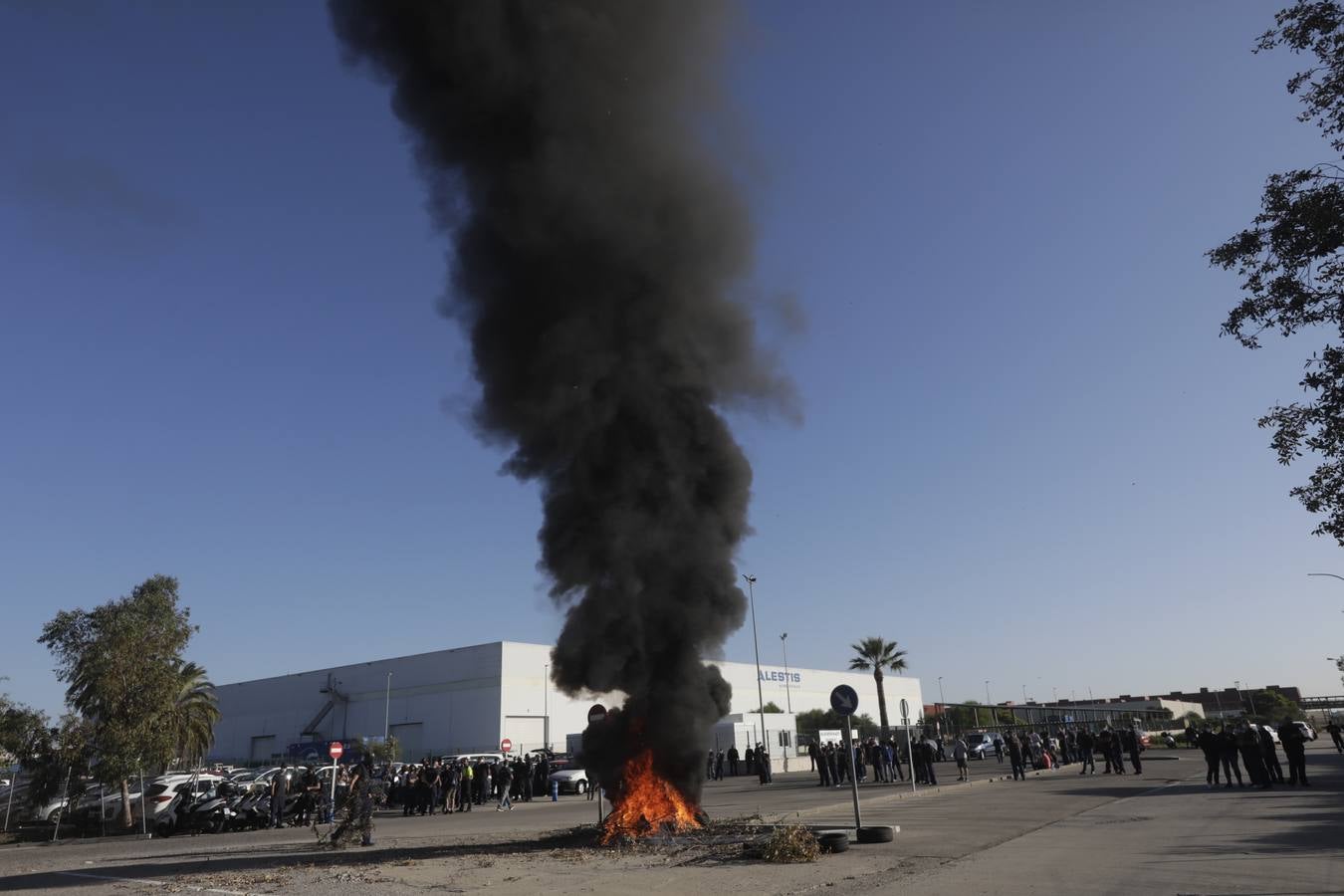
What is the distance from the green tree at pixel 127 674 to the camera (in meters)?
23.6

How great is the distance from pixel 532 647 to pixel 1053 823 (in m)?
47.7

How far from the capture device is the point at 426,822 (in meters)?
22.3

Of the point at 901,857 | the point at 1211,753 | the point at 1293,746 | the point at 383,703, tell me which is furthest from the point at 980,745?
the point at 383,703

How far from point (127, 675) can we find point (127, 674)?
31mm

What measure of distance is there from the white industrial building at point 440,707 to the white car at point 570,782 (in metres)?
11.3

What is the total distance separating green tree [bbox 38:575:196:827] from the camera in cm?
2359

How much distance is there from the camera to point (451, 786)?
27.0 meters

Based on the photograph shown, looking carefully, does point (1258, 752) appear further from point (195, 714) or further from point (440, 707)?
point (440, 707)

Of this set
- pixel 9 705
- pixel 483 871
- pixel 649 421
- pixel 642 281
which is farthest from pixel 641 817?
pixel 9 705

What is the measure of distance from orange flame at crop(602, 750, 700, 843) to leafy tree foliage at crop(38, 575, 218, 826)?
17.3 metres

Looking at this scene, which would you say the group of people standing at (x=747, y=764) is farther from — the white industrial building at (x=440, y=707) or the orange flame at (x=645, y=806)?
the orange flame at (x=645, y=806)

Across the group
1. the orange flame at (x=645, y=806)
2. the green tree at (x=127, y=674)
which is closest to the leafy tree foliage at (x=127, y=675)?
the green tree at (x=127, y=674)

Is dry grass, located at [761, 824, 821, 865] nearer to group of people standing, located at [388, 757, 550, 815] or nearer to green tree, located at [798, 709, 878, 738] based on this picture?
group of people standing, located at [388, 757, 550, 815]

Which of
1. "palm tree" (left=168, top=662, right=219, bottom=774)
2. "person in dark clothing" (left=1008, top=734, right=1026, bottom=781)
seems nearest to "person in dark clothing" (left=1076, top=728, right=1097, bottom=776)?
"person in dark clothing" (left=1008, top=734, right=1026, bottom=781)
